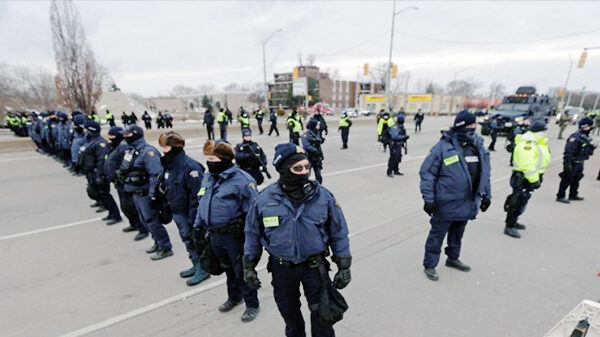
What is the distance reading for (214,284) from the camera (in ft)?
11.8

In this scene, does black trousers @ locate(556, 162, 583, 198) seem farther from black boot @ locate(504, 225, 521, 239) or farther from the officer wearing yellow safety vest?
black boot @ locate(504, 225, 521, 239)

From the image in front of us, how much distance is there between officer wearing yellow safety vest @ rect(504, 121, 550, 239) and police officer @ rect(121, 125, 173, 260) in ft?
17.7

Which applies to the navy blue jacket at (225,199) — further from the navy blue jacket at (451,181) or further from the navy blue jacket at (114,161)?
the navy blue jacket at (114,161)

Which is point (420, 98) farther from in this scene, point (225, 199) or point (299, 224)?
point (299, 224)

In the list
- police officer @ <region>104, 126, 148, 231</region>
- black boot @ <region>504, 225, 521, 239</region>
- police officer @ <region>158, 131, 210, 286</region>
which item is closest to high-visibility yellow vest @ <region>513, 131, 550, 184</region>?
black boot @ <region>504, 225, 521, 239</region>

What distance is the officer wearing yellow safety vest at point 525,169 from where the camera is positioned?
4.54 meters

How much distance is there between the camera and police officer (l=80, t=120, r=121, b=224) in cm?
533

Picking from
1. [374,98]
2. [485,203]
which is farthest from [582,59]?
[374,98]

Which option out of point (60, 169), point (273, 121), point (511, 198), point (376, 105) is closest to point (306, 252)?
point (511, 198)

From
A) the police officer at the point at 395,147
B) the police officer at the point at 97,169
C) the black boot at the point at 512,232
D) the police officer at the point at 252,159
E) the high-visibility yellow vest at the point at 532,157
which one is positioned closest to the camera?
the high-visibility yellow vest at the point at 532,157

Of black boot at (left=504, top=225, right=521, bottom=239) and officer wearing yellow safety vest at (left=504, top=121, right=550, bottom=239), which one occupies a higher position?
officer wearing yellow safety vest at (left=504, top=121, right=550, bottom=239)

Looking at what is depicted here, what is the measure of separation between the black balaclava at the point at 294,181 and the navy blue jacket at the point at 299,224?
48 mm

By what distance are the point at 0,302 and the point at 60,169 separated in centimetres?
899

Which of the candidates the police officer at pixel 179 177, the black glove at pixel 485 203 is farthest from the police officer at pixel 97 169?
the black glove at pixel 485 203
